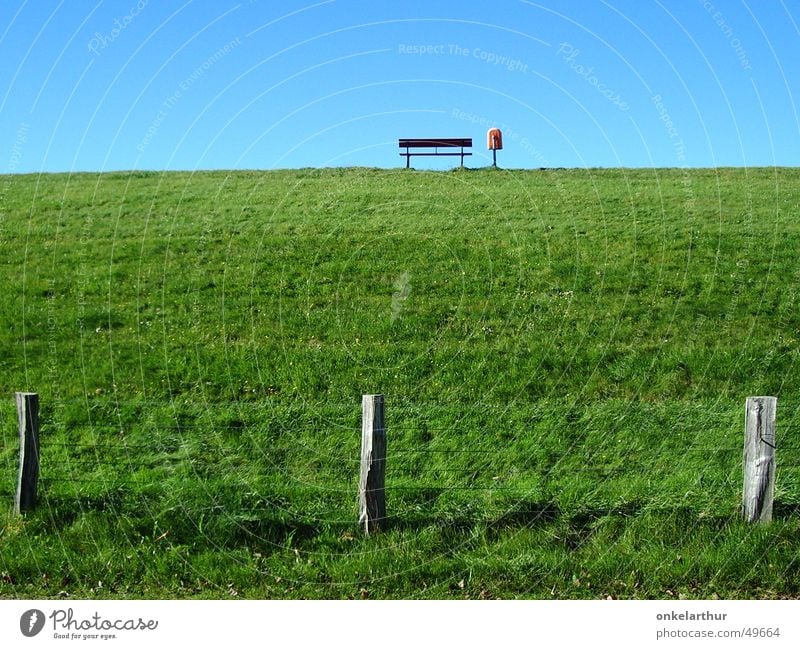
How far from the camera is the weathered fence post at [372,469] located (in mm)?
10109

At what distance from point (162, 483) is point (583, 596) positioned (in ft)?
19.6

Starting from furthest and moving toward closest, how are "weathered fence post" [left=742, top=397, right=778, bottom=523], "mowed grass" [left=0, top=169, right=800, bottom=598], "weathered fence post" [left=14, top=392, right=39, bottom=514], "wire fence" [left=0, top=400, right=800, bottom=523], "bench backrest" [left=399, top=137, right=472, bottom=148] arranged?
"bench backrest" [left=399, top=137, right=472, bottom=148] → "wire fence" [left=0, top=400, right=800, bottom=523] → "weathered fence post" [left=14, top=392, right=39, bottom=514] → "weathered fence post" [left=742, top=397, right=778, bottom=523] → "mowed grass" [left=0, top=169, right=800, bottom=598]

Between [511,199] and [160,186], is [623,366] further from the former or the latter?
[160,186]

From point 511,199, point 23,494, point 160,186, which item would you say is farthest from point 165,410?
point 160,186

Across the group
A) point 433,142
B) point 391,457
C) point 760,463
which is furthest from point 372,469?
point 433,142

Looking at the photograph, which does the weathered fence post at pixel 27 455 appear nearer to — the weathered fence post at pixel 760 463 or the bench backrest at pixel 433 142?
the weathered fence post at pixel 760 463
